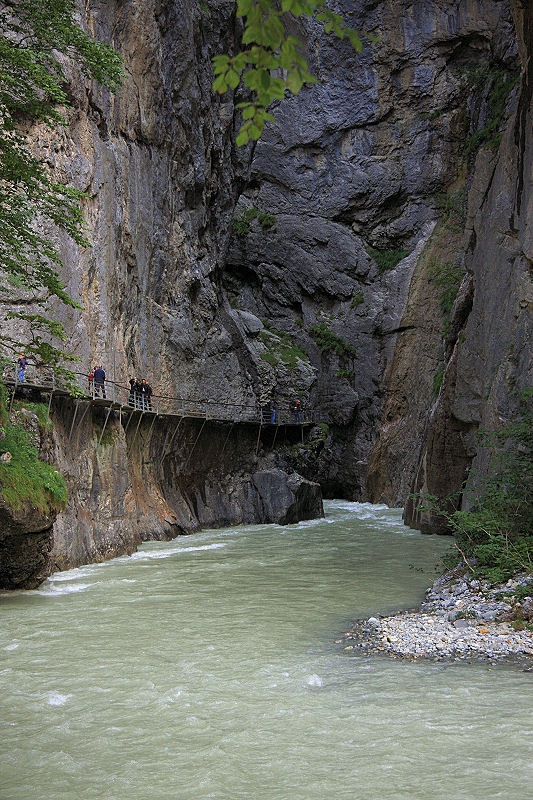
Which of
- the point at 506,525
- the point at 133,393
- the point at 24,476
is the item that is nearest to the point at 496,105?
the point at 133,393

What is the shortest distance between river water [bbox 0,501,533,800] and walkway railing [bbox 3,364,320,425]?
14.4ft

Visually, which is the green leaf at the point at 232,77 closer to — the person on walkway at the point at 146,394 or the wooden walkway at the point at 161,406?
the wooden walkway at the point at 161,406

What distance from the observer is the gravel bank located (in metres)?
8.45

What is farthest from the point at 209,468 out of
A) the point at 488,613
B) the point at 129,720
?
the point at 129,720

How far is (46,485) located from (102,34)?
55.8 ft

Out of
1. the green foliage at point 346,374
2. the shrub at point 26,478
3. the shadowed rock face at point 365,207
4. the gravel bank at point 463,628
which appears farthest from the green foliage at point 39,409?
the green foliage at point 346,374

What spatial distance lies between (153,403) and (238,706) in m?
20.2

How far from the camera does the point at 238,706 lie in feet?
22.8

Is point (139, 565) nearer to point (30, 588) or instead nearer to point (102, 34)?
point (30, 588)

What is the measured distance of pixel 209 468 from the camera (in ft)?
95.6

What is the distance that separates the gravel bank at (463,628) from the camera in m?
8.45

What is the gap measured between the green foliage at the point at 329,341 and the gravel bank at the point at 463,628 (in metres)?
30.8

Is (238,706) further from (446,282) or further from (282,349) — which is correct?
(282,349)

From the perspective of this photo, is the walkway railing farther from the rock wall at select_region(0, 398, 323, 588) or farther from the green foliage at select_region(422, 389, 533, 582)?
the green foliage at select_region(422, 389, 533, 582)
